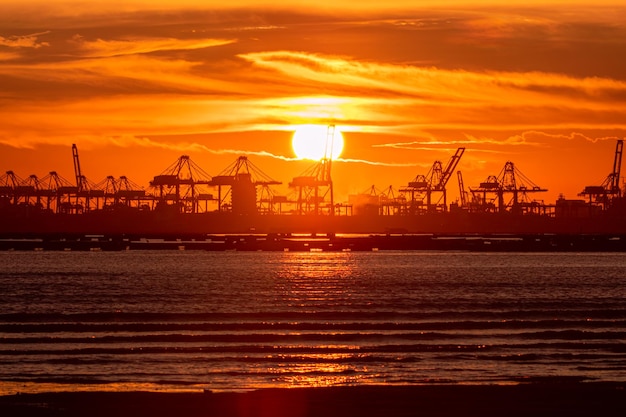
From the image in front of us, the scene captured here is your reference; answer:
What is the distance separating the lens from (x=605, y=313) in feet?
155

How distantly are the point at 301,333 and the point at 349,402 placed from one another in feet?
52.2

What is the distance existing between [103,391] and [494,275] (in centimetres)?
6992

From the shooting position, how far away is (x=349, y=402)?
22.5m

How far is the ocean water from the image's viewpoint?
1080 inches

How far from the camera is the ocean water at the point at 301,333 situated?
90.0ft

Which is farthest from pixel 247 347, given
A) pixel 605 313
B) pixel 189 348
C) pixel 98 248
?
pixel 98 248

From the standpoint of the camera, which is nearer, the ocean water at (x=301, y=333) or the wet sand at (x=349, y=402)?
the wet sand at (x=349, y=402)

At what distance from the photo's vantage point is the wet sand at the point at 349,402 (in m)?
21.2

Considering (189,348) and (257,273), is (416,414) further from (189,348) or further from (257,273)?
(257,273)

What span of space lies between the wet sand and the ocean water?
1.80 m

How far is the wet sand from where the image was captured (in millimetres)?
21188

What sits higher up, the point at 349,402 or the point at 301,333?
the point at 349,402

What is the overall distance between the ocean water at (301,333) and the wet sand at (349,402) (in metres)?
1.80

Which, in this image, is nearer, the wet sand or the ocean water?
the wet sand
